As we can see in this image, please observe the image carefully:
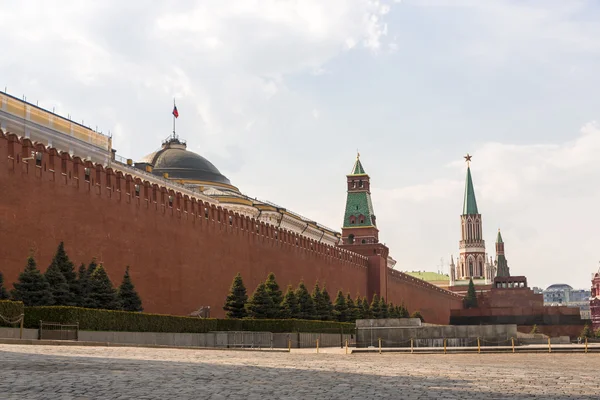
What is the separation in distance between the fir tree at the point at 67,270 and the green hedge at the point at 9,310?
342 cm

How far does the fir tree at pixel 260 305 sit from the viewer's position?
116 feet

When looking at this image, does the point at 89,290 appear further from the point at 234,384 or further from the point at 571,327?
the point at 571,327

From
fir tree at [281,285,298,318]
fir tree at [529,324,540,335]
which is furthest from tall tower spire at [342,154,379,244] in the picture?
fir tree at [281,285,298,318]

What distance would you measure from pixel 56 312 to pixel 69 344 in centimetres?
272

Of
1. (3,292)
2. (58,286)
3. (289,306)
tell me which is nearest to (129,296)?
(58,286)

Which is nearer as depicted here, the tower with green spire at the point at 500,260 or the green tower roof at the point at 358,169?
the green tower roof at the point at 358,169

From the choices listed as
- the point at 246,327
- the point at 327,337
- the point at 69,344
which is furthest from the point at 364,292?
the point at 69,344

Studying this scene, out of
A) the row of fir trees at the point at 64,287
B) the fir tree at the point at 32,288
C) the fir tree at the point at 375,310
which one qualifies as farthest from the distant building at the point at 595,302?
the fir tree at the point at 32,288

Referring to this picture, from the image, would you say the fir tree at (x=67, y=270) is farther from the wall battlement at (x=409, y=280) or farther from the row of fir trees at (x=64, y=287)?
the wall battlement at (x=409, y=280)

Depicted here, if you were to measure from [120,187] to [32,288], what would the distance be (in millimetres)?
8240

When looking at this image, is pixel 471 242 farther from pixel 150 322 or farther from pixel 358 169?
pixel 150 322

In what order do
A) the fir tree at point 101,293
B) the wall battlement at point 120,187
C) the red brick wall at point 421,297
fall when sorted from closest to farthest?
the fir tree at point 101,293
the wall battlement at point 120,187
the red brick wall at point 421,297

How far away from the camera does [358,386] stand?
1151 cm

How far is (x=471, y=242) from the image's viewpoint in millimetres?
133250
